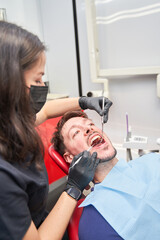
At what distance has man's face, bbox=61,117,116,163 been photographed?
1.28 meters

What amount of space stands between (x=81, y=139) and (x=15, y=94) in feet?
2.31

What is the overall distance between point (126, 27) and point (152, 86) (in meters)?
0.61

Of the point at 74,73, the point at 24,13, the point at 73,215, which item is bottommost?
the point at 73,215

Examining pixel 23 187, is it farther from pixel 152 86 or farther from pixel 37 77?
pixel 152 86

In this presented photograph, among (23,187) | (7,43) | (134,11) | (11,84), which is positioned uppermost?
(134,11)

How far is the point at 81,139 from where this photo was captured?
4.29 ft

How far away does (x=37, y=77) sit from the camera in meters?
0.83

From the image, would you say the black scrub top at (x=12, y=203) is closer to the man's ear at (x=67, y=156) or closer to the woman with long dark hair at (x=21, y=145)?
the woman with long dark hair at (x=21, y=145)

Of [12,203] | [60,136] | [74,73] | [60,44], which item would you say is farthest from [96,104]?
[60,44]

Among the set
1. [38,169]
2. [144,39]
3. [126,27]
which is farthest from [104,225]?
[126,27]

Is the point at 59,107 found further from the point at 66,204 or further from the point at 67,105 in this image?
the point at 66,204

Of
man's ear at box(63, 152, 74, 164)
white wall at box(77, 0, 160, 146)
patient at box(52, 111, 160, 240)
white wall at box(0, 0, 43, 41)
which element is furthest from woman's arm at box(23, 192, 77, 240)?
white wall at box(0, 0, 43, 41)

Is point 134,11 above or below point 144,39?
above

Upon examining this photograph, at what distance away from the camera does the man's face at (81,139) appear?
128 cm
